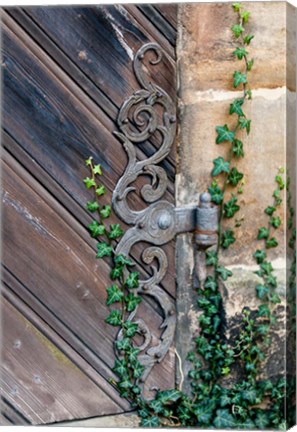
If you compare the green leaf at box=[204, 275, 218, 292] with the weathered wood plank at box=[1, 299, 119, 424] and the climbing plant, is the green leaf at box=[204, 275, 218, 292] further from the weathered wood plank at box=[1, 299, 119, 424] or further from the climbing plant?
the weathered wood plank at box=[1, 299, 119, 424]

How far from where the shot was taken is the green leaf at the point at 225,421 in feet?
11.8

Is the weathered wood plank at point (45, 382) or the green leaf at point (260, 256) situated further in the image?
the weathered wood plank at point (45, 382)

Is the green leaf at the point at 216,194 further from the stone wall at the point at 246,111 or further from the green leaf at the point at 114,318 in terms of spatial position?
the green leaf at the point at 114,318

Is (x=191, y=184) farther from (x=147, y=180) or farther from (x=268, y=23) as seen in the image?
(x=268, y=23)

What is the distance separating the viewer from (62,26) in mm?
3686

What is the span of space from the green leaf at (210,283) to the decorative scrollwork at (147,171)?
158 millimetres

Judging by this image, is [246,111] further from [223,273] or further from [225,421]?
[225,421]

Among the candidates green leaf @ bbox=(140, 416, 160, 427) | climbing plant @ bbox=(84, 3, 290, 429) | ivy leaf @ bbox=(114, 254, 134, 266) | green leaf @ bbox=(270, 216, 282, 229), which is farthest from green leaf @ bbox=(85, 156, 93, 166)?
green leaf @ bbox=(140, 416, 160, 427)

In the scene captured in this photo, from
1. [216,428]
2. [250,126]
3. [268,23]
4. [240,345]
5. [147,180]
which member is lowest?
[216,428]

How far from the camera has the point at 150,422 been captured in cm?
367

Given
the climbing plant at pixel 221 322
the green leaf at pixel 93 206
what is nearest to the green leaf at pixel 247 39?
the climbing plant at pixel 221 322

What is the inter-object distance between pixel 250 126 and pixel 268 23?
1.18ft

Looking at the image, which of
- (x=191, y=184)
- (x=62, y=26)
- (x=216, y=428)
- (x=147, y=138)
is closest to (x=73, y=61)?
(x=62, y=26)

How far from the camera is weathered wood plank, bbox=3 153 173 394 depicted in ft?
12.1
